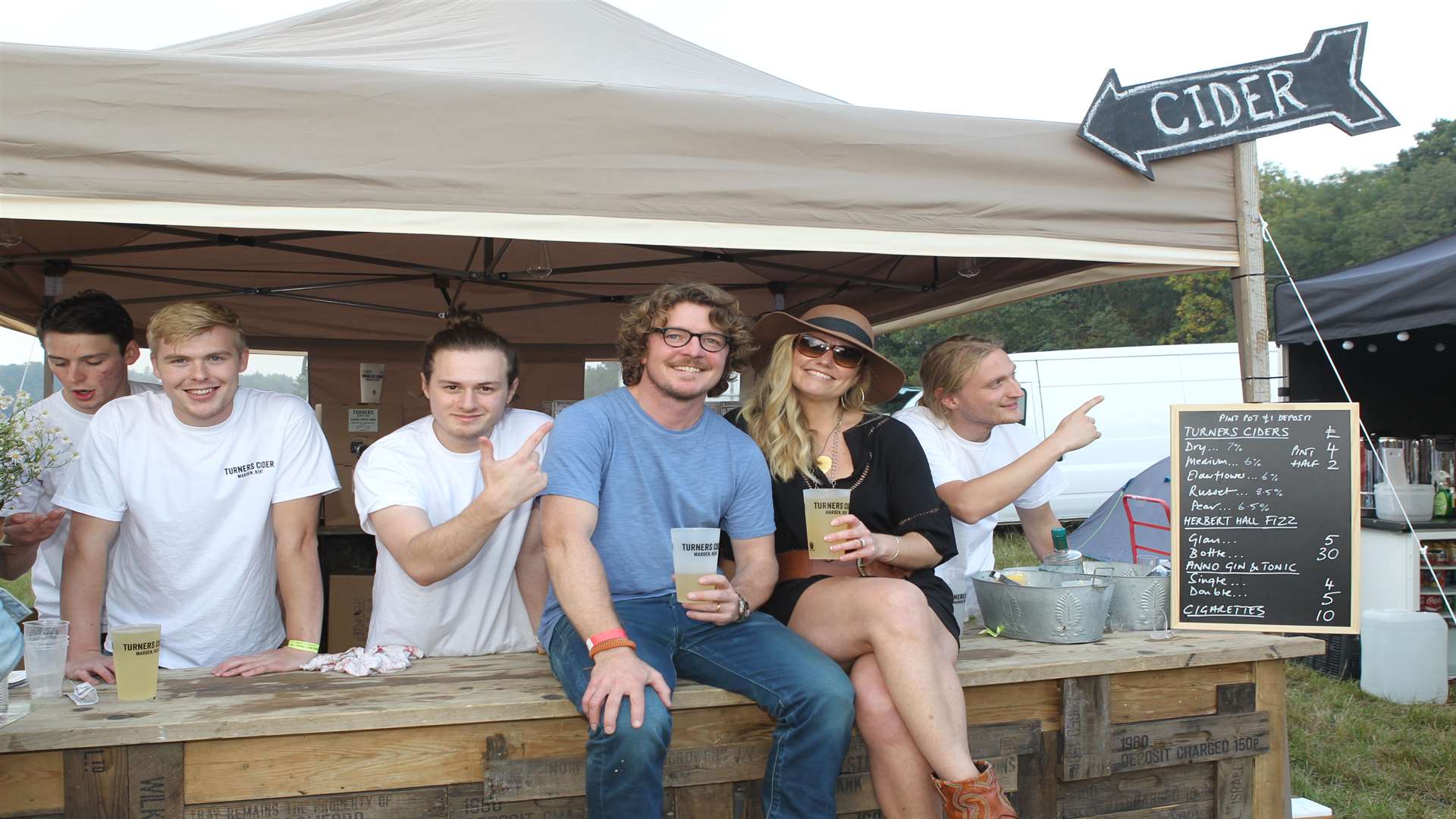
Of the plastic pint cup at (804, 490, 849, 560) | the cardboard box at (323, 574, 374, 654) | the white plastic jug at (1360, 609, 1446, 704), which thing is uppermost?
the plastic pint cup at (804, 490, 849, 560)

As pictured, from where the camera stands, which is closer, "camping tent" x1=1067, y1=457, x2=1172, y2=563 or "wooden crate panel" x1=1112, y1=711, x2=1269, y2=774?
"wooden crate panel" x1=1112, y1=711, x2=1269, y2=774

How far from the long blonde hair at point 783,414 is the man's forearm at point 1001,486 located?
1.30 ft

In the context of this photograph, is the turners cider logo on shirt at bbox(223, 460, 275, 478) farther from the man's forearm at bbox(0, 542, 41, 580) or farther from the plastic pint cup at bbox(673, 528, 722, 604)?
the plastic pint cup at bbox(673, 528, 722, 604)

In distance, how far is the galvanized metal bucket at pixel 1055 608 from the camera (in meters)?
2.77

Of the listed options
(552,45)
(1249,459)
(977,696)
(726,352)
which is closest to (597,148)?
(726,352)

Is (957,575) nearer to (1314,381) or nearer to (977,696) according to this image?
(977,696)

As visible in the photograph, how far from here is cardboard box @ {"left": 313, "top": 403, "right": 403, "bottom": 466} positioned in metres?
5.75

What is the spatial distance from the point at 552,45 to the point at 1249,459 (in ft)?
8.73

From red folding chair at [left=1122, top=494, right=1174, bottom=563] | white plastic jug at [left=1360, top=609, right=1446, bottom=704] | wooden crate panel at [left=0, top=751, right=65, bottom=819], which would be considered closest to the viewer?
wooden crate panel at [left=0, top=751, right=65, bottom=819]

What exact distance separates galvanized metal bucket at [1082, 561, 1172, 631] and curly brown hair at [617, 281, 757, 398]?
4.51 ft

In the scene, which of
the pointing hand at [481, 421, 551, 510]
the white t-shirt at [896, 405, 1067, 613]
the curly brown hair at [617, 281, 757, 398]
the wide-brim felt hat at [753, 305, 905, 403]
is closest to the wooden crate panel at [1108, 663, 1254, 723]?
the white t-shirt at [896, 405, 1067, 613]

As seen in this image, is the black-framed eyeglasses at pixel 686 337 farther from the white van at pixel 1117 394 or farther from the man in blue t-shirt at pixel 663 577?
the white van at pixel 1117 394

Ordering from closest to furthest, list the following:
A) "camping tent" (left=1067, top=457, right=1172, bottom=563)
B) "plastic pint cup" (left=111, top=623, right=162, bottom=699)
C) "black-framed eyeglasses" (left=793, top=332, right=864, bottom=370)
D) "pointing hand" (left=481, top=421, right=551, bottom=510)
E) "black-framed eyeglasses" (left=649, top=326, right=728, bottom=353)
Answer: "plastic pint cup" (left=111, top=623, right=162, bottom=699), "pointing hand" (left=481, top=421, right=551, bottom=510), "black-framed eyeglasses" (left=649, top=326, right=728, bottom=353), "black-framed eyeglasses" (left=793, top=332, right=864, bottom=370), "camping tent" (left=1067, top=457, right=1172, bottom=563)

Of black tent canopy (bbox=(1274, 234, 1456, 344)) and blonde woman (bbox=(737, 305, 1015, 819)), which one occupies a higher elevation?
black tent canopy (bbox=(1274, 234, 1456, 344))
